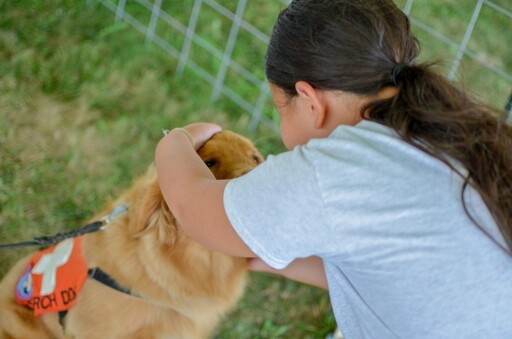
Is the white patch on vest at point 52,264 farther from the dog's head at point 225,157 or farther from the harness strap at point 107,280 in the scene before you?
the dog's head at point 225,157

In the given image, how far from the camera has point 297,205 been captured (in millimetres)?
→ 974

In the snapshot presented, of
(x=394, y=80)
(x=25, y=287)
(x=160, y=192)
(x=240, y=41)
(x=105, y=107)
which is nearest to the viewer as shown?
(x=394, y=80)

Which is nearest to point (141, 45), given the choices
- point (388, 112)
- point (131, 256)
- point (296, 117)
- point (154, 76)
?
point (154, 76)

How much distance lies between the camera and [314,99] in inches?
46.2

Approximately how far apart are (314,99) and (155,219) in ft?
2.28

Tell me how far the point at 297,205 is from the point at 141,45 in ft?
8.05

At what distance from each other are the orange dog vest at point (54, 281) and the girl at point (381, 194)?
0.62 m

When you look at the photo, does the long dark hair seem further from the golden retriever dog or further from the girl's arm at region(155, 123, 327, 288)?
the golden retriever dog

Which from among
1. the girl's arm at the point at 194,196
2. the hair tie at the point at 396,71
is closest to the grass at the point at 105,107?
the girl's arm at the point at 194,196

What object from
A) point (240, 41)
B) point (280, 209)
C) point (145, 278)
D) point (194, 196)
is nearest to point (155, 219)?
point (145, 278)

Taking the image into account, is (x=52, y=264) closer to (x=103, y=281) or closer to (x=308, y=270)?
(x=103, y=281)

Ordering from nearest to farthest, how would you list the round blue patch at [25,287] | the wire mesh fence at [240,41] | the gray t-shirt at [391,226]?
1. the gray t-shirt at [391,226]
2. the round blue patch at [25,287]
3. the wire mesh fence at [240,41]

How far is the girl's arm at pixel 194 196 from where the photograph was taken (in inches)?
43.8

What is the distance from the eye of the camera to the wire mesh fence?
2.97m
